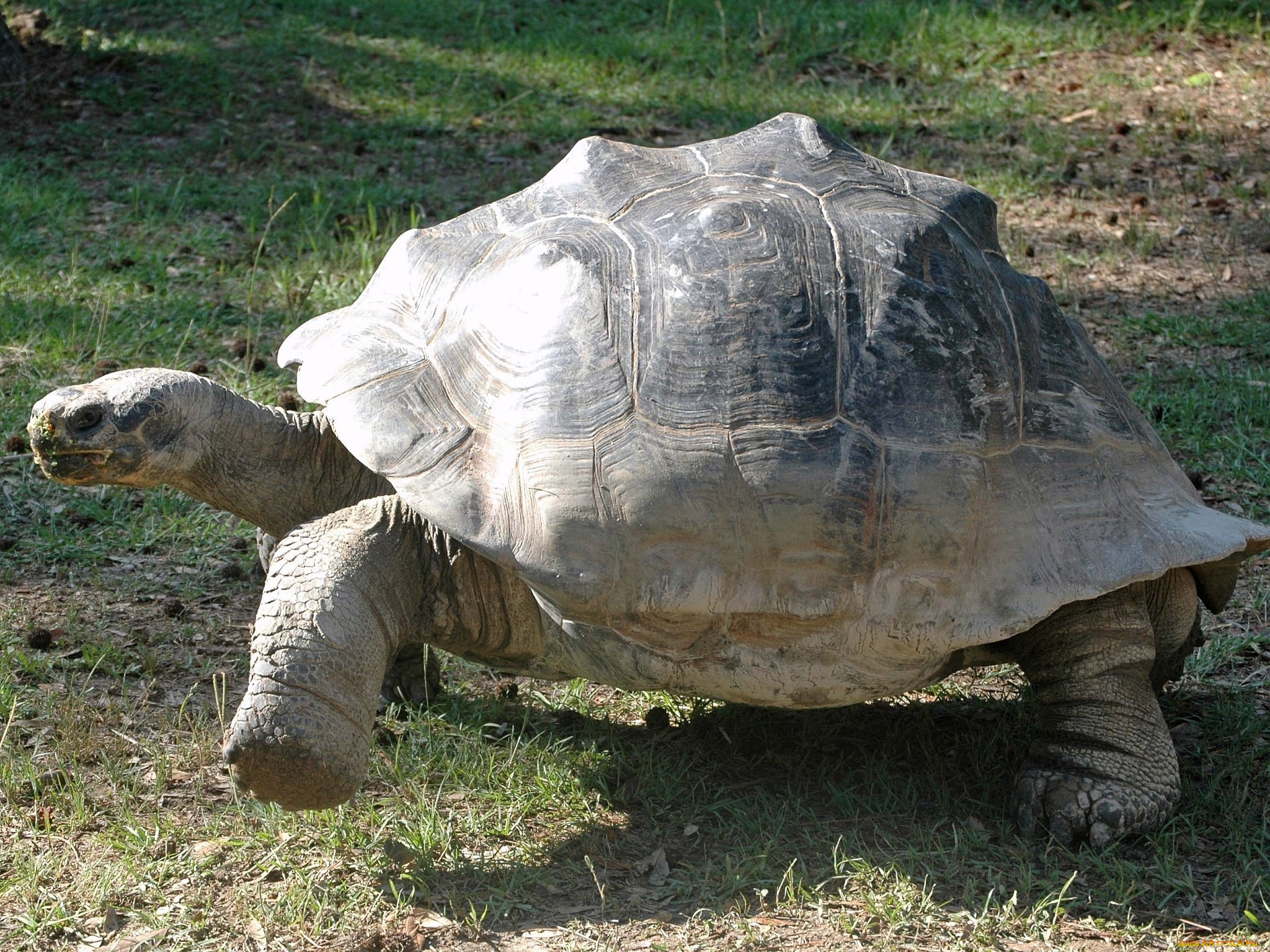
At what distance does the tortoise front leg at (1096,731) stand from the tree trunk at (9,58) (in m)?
8.66

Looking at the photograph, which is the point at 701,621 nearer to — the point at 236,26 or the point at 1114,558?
the point at 1114,558

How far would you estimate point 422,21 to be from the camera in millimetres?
11375

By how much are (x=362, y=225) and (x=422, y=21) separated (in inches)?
169

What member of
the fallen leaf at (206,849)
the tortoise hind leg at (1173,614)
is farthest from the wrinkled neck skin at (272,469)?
the tortoise hind leg at (1173,614)

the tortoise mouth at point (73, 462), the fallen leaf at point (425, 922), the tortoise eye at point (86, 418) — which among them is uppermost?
the tortoise eye at point (86, 418)

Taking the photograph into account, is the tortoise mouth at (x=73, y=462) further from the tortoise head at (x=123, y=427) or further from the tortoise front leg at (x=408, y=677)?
the tortoise front leg at (x=408, y=677)

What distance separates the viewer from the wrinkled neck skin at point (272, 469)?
4098 millimetres

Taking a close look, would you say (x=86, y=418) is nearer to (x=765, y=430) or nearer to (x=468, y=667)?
(x=468, y=667)

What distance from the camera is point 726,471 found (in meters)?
3.43

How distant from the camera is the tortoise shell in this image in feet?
11.3

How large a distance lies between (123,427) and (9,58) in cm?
704

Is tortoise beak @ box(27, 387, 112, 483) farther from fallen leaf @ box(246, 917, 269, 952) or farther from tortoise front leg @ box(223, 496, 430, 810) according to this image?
fallen leaf @ box(246, 917, 269, 952)

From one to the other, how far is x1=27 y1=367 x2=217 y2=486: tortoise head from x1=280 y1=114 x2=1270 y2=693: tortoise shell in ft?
1.48

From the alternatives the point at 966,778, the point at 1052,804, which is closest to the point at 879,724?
the point at 966,778
